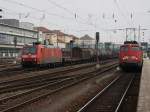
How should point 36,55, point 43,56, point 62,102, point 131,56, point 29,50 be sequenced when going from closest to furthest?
point 62,102, point 131,56, point 36,55, point 29,50, point 43,56

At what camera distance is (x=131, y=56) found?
123 ft

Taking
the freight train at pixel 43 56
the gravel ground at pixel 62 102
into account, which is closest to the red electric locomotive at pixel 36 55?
the freight train at pixel 43 56

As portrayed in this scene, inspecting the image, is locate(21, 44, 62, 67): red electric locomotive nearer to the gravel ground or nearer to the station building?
the gravel ground

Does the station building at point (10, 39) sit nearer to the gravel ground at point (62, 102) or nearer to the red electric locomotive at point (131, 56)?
the red electric locomotive at point (131, 56)

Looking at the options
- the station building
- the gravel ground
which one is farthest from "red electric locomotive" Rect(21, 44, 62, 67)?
the station building

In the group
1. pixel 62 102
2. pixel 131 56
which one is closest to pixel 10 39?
pixel 131 56

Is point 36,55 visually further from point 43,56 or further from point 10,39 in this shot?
point 10,39

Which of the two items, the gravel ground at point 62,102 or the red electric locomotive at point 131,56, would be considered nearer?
the gravel ground at point 62,102

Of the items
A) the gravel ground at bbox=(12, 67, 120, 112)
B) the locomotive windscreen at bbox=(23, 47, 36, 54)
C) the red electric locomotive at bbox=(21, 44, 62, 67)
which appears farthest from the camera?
the locomotive windscreen at bbox=(23, 47, 36, 54)

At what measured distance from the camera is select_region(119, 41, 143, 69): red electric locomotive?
37.5m

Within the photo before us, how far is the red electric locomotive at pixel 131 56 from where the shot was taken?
123 ft

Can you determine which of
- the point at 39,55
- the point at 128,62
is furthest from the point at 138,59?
the point at 39,55

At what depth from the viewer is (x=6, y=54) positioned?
280 ft

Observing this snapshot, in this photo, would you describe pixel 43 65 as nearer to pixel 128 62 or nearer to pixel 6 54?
pixel 128 62
